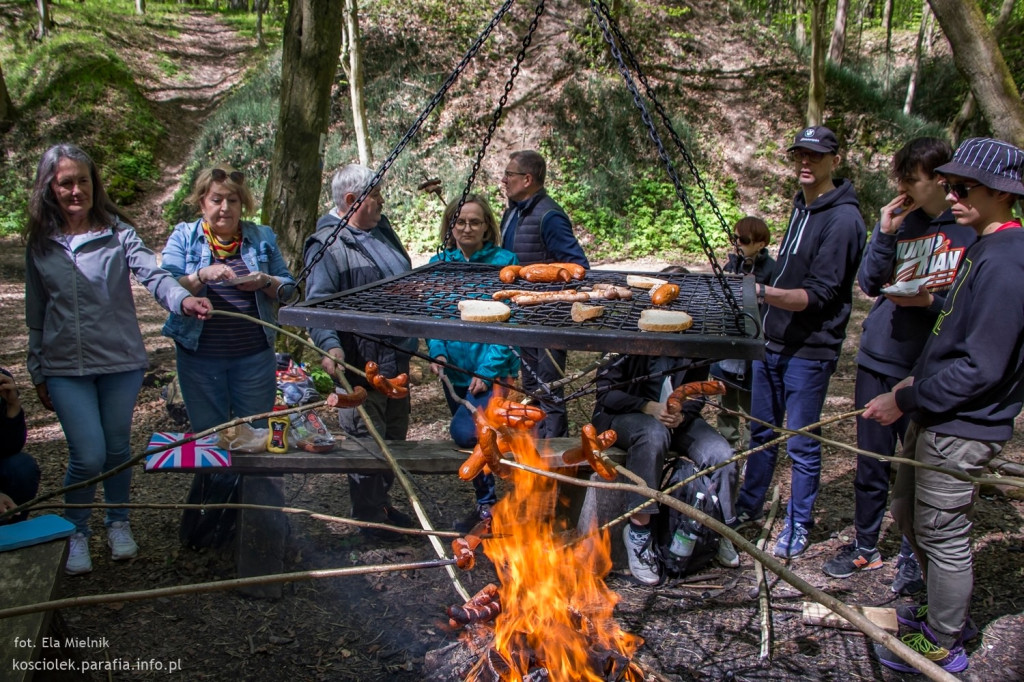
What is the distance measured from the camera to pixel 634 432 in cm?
381

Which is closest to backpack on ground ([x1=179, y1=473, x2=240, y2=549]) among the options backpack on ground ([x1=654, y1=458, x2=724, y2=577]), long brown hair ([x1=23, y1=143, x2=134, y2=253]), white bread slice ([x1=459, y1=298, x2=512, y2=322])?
long brown hair ([x1=23, y1=143, x2=134, y2=253])

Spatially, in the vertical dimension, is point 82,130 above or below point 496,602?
above

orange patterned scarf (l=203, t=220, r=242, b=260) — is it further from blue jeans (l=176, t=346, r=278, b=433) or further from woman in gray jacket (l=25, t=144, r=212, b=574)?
blue jeans (l=176, t=346, r=278, b=433)

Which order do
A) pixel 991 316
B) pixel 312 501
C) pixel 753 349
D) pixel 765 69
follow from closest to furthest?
pixel 753 349
pixel 991 316
pixel 312 501
pixel 765 69

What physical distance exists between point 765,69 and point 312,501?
58.2 ft

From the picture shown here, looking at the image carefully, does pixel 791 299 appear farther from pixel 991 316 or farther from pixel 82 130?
pixel 82 130

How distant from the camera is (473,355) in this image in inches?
159

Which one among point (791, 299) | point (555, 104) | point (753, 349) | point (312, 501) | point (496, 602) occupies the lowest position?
point (312, 501)

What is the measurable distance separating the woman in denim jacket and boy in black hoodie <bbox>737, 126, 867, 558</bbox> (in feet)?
8.96

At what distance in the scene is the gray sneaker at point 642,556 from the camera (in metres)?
3.71

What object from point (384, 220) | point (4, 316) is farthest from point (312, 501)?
point (4, 316)

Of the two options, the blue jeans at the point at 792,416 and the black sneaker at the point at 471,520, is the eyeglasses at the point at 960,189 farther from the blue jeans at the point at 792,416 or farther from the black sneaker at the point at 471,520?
the black sneaker at the point at 471,520

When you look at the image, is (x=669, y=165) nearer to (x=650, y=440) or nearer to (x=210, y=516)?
(x=650, y=440)

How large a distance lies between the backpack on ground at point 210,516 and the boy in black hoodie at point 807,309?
308 cm
